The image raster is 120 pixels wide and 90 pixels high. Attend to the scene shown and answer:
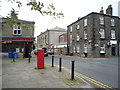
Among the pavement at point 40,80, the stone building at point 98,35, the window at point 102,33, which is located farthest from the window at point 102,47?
the pavement at point 40,80

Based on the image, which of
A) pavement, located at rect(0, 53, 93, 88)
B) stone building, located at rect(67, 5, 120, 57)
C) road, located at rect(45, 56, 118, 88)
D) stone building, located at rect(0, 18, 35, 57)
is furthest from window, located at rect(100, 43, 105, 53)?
pavement, located at rect(0, 53, 93, 88)

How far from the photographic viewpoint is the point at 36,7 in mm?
5754

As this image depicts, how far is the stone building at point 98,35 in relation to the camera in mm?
22314

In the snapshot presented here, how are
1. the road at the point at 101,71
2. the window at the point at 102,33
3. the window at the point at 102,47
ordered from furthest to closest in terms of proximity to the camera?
the window at the point at 102,33 < the window at the point at 102,47 < the road at the point at 101,71

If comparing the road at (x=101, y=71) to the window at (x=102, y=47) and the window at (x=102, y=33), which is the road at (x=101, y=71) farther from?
the window at (x=102, y=33)

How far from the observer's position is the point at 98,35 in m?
22.7

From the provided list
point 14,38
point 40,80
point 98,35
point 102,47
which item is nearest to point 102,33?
point 98,35

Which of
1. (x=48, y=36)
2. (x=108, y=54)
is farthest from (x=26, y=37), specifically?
(x=48, y=36)

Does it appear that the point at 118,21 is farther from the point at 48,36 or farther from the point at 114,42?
the point at 48,36

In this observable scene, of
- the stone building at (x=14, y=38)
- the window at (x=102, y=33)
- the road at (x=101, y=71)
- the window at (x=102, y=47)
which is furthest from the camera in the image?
the window at (x=102, y=33)

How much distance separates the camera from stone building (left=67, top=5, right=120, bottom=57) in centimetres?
2231

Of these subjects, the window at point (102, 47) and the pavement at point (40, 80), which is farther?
the window at point (102, 47)

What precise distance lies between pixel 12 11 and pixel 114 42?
23.3 meters

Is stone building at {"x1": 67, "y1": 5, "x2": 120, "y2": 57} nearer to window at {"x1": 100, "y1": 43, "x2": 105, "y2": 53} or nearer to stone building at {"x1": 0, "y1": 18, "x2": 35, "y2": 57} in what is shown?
window at {"x1": 100, "y1": 43, "x2": 105, "y2": 53}
